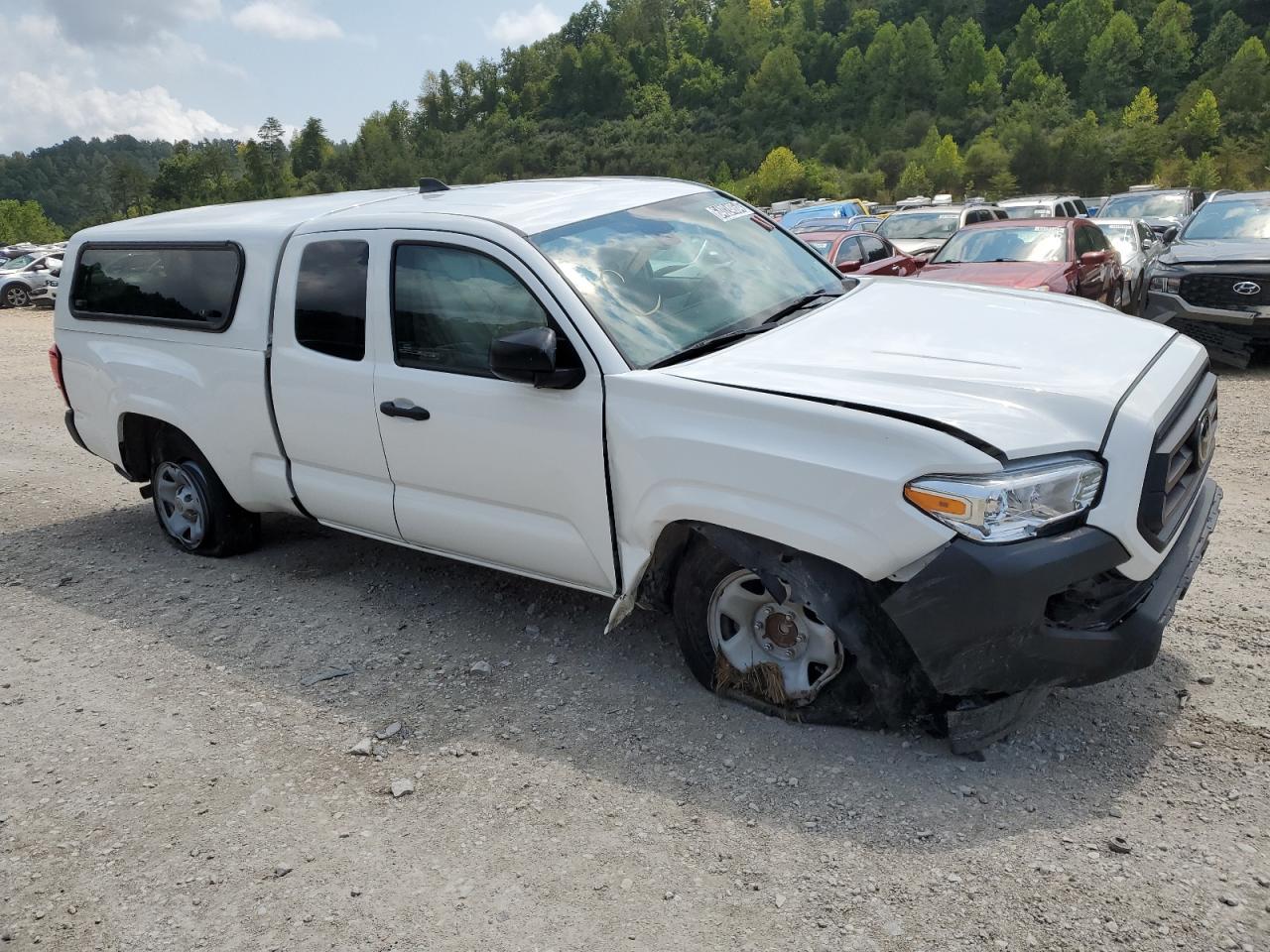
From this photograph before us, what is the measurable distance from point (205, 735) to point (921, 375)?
2982 millimetres

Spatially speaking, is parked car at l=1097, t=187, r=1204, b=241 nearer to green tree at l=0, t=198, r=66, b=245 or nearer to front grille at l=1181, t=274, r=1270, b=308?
front grille at l=1181, t=274, r=1270, b=308

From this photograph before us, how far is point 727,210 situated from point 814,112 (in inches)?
5741

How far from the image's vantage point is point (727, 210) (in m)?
4.67

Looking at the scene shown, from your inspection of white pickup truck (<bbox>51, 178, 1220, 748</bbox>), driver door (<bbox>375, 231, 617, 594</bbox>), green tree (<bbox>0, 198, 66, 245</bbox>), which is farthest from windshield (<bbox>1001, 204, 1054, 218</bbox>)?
green tree (<bbox>0, 198, 66, 245</bbox>)

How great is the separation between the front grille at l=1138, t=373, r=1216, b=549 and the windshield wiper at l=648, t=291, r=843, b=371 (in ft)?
4.83

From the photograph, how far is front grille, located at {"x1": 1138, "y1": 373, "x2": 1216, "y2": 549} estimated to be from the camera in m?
2.97

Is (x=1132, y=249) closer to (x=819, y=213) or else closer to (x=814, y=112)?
(x=819, y=213)

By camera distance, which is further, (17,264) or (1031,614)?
(17,264)

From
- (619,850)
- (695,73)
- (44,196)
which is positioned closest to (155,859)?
(619,850)

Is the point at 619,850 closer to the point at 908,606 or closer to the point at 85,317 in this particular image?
the point at 908,606

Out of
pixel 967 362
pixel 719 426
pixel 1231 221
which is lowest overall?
pixel 1231 221

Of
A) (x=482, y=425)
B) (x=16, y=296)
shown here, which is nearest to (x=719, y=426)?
(x=482, y=425)

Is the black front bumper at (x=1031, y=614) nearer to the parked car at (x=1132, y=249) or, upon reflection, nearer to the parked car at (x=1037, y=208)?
the parked car at (x=1132, y=249)

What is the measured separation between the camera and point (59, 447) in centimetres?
909
